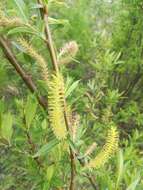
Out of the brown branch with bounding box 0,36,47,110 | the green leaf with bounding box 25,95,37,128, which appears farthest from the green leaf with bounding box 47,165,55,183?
the brown branch with bounding box 0,36,47,110

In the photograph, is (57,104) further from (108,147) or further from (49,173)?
(49,173)

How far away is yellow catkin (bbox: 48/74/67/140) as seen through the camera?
0.83 m

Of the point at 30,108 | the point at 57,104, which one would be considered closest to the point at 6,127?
the point at 30,108

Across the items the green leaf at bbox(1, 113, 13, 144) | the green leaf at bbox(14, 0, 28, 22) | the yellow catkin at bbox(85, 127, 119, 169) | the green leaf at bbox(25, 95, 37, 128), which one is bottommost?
the yellow catkin at bbox(85, 127, 119, 169)

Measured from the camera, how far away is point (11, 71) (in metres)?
2.12

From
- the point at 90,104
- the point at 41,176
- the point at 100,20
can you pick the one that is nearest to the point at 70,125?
the point at 41,176

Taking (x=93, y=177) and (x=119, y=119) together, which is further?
(x=119, y=119)

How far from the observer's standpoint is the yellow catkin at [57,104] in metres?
0.83

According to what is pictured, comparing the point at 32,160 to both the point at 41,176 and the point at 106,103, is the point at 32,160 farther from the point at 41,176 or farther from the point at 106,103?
the point at 106,103

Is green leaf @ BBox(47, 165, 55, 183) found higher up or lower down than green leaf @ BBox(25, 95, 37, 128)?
lower down

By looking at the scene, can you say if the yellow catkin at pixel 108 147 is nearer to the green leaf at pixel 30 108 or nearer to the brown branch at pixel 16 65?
the green leaf at pixel 30 108

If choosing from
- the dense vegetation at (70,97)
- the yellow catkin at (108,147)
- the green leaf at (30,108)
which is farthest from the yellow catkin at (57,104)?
the green leaf at (30,108)

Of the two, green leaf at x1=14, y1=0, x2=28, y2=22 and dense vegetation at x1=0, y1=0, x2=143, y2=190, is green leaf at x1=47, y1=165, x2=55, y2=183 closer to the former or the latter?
dense vegetation at x1=0, y1=0, x2=143, y2=190

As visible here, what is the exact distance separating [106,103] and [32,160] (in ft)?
2.84
